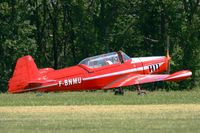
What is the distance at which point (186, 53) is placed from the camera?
52844 mm

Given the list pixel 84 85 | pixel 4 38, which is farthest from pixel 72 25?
pixel 84 85

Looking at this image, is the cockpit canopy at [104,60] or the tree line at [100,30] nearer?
the cockpit canopy at [104,60]

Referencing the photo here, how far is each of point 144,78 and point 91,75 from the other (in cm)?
237

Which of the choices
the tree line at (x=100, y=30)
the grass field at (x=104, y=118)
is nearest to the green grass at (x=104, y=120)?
the grass field at (x=104, y=118)

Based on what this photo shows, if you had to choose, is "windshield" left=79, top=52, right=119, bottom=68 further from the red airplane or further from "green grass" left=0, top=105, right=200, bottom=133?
"green grass" left=0, top=105, right=200, bottom=133

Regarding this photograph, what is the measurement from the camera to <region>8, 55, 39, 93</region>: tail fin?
29.3 metres

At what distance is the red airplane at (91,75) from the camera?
29.4m

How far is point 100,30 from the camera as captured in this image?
56.0 metres

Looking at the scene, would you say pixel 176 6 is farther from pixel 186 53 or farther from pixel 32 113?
pixel 32 113

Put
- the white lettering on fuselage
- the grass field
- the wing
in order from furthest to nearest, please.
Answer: the white lettering on fuselage, the wing, the grass field

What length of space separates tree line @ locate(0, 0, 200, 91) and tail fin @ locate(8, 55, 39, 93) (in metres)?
21.8

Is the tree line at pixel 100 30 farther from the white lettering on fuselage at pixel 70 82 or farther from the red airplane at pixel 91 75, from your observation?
the white lettering on fuselage at pixel 70 82

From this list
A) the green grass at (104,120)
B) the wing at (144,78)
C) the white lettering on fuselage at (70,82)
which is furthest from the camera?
the white lettering on fuselage at (70,82)

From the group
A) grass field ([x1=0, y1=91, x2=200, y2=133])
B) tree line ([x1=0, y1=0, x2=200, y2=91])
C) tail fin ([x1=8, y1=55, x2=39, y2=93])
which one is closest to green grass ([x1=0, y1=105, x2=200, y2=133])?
grass field ([x1=0, y1=91, x2=200, y2=133])
